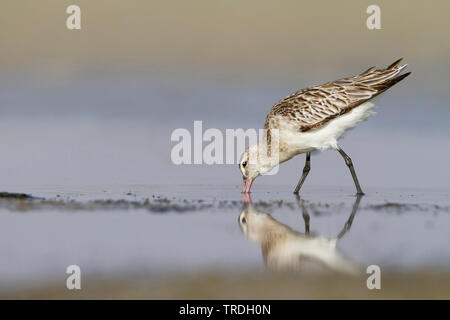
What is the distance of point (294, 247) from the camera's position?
26.2 ft

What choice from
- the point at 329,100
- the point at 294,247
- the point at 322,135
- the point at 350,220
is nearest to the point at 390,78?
the point at 329,100

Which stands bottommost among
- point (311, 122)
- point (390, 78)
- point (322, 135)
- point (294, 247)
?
point (294, 247)

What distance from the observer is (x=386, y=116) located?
17172mm

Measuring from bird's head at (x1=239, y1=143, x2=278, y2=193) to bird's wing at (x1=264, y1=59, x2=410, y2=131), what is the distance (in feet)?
1.45

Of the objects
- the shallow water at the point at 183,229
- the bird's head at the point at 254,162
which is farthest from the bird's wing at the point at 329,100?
the shallow water at the point at 183,229

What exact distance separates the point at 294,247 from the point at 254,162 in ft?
14.5

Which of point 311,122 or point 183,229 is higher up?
point 311,122

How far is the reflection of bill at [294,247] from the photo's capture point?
23.9 ft

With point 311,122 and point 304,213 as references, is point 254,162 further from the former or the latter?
point 304,213

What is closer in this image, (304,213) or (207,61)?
(304,213)

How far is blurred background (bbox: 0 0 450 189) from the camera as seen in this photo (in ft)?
51.4

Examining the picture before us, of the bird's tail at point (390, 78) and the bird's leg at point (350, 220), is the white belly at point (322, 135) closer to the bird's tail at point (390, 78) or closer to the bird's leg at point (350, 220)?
the bird's tail at point (390, 78)
